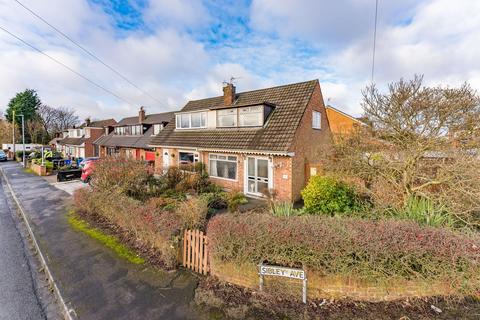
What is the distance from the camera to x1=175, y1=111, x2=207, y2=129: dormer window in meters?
16.0

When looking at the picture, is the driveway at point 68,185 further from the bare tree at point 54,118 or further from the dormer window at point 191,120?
the bare tree at point 54,118

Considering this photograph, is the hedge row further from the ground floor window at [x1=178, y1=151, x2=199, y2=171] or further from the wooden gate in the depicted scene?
the ground floor window at [x1=178, y1=151, x2=199, y2=171]

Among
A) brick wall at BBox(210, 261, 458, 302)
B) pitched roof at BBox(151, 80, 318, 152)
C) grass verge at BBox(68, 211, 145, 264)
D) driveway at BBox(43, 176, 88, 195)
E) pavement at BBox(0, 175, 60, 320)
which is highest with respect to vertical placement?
pitched roof at BBox(151, 80, 318, 152)

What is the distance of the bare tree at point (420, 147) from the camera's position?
5.34 metres

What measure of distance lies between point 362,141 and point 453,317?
453cm

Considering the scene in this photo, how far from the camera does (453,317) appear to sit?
147 inches

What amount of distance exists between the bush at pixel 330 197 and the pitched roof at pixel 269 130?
358 cm

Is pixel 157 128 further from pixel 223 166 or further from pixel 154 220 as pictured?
pixel 154 220

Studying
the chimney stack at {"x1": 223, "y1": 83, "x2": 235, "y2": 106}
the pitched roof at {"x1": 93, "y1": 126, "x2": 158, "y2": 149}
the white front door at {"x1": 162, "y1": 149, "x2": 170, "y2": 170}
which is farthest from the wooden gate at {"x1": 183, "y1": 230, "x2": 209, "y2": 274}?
the pitched roof at {"x1": 93, "y1": 126, "x2": 158, "y2": 149}

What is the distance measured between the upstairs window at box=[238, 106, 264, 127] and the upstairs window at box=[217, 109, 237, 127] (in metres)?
0.40

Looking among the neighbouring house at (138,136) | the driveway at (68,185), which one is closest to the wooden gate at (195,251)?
the driveway at (68,185)

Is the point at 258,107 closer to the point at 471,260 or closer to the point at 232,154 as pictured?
the point at 232,154

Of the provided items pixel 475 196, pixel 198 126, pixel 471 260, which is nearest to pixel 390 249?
Result: pixel 471 260

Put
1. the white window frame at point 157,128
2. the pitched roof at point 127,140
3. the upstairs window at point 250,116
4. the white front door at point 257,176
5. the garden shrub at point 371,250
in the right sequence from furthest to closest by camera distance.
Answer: the pitched roof at point 127,140, the white window frame at point 157,128, the upstairs window at point 250,116, the white front door at point 257,176, the garden shrub at point 371,250
